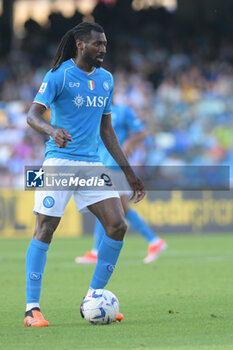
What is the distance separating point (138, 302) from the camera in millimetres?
7438

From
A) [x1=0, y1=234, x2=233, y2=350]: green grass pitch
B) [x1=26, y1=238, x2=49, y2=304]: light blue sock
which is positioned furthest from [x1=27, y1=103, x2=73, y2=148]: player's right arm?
[x1=0, y1=234, x2=233, y2=350]: green grass pitch

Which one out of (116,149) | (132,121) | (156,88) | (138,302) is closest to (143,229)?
(132,121)

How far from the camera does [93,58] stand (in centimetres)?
615

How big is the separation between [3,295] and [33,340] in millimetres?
2918

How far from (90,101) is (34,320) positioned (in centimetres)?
173

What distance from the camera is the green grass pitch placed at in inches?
204

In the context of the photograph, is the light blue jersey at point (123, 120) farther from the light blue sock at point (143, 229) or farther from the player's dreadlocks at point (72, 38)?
the player's dreadlocks at point (72, 38)

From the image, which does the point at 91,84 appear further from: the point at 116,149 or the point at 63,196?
the point at 63,196

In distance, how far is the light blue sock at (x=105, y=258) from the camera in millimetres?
6180

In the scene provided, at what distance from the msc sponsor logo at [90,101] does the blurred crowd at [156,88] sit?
7988 millimetres

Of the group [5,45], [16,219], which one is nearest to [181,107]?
[16,219]

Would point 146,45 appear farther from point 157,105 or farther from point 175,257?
point 175,257

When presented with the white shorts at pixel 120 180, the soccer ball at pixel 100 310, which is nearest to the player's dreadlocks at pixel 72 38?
the soccer ball at pixel 100 310

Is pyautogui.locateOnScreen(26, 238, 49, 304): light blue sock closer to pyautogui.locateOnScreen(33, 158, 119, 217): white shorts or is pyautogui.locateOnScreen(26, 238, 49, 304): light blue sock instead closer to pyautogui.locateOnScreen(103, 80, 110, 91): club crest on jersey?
pyautogui.locateOnScreen(33, 158, 119, 217): white shorts
